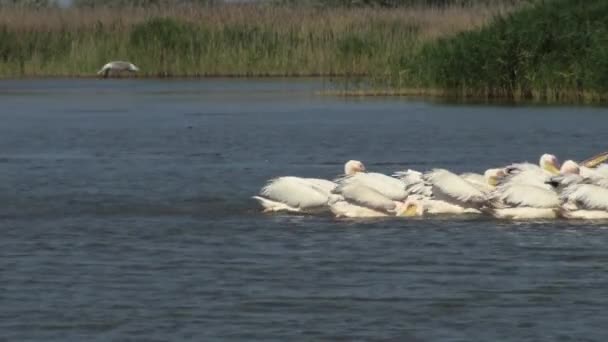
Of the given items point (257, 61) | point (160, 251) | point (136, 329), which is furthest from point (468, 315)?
point (257, 61)

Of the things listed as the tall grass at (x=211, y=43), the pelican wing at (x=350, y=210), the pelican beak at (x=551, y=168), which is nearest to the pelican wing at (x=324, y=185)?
the pelican wing at (x=350, y=210)

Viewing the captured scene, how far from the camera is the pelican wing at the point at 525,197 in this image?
13195 millimetres

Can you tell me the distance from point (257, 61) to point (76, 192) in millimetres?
21649

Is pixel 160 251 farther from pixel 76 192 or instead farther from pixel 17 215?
pixel 76 192

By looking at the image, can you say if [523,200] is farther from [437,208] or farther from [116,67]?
[116,67]

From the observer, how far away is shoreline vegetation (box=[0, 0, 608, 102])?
92.9 ft

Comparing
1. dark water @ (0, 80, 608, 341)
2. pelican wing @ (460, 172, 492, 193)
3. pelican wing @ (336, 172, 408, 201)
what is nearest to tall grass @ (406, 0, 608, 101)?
dark water @ (0, 80, 608, 341)

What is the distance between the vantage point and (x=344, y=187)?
13.4 m

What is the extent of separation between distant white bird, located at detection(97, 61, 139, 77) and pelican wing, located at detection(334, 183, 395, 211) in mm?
22939

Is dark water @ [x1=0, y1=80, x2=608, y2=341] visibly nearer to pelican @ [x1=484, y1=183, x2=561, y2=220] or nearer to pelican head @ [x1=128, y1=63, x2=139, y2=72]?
pelican @ [x1=484, y1=183, x2=561, y2=220]

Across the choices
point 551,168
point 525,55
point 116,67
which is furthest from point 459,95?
point 551,168

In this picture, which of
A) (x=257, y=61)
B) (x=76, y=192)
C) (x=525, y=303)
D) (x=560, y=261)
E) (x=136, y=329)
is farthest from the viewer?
(x=257, y=61)

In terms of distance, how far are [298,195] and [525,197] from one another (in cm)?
171

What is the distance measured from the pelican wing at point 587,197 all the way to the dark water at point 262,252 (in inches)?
7.5
